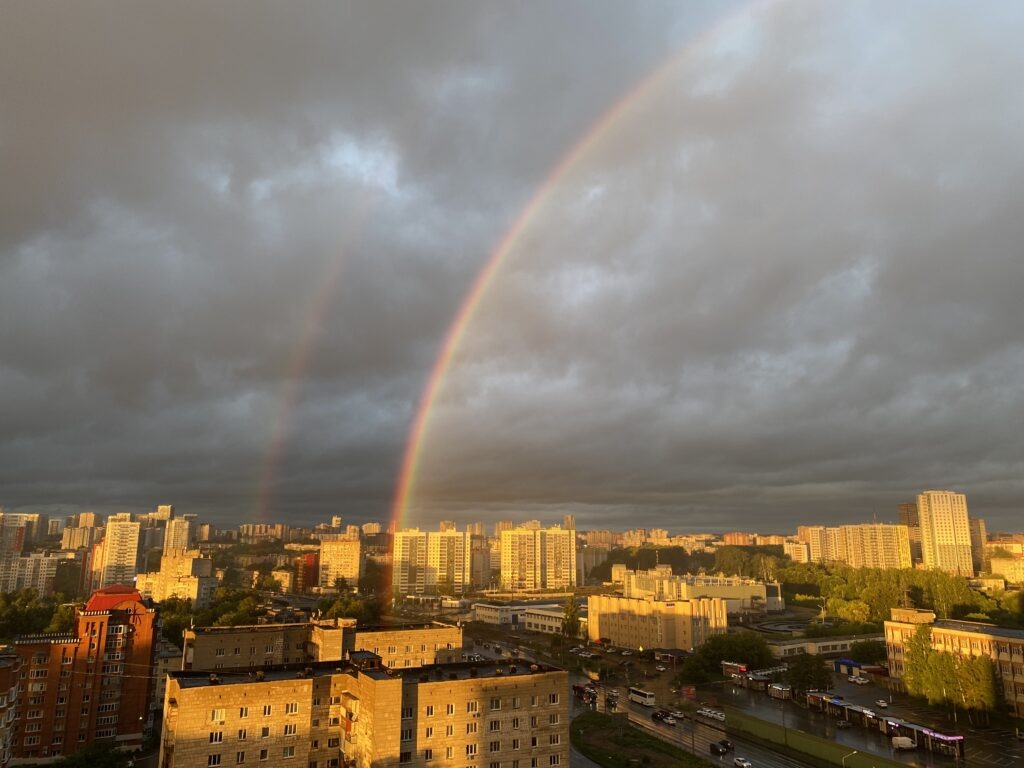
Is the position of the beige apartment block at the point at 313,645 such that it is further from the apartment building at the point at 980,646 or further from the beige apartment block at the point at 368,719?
the apartment building at the point at 980,646

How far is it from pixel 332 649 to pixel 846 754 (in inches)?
651

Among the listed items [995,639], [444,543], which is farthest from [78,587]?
[995,639]

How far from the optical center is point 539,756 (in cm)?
1565

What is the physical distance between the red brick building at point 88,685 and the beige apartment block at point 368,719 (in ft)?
41.1

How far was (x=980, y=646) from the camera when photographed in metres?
27.6

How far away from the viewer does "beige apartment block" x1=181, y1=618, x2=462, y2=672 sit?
2244cm

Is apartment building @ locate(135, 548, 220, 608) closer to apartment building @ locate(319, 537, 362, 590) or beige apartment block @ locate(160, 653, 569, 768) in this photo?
apartment building @ locate(319, 537, 362, 590)

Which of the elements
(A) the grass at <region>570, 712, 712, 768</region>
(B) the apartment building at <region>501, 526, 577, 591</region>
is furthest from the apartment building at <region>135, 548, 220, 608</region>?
(B) the apartment building at <region>501, 526, 577, 591</region>

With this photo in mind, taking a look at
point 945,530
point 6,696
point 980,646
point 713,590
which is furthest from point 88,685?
point 945,530

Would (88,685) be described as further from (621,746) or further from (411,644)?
(621,746)

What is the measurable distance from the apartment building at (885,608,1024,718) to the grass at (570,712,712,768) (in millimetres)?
13633

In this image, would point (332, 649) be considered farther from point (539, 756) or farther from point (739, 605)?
point (739, 605)

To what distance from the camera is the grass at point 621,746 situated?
71.0ft

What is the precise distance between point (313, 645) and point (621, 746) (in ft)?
37.0
